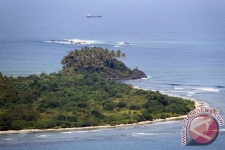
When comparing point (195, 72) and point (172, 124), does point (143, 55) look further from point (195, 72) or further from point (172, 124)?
point (172, 124)

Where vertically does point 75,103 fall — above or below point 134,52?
below

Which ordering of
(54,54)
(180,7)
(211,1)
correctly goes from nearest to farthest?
(54,54), (180,7), (211,1)

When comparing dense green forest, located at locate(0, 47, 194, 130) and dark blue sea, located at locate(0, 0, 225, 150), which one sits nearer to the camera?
dark blue sea, located at locate(0, 0, 225, 150)

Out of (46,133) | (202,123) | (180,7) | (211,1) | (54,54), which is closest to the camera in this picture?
(202,123)

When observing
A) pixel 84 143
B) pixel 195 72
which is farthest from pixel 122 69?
pixel 84 143

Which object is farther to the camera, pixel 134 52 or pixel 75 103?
pixel 134 52
